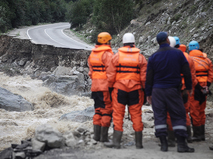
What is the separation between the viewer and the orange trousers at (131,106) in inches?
173

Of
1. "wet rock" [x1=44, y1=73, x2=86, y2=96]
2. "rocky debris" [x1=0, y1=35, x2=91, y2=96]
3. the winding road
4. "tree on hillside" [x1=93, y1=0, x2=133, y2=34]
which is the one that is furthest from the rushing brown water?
"tree on hillside" [x1=93, y1=0, x2=133, y2=34]

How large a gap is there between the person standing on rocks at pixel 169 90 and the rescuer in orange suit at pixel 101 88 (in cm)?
100

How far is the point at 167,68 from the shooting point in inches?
160

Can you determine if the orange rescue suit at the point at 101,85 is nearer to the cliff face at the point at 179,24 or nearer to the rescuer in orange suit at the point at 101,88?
the rescuer in orange suit at the point at 101,88

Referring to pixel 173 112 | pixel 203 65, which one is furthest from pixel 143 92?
pixel 203 65

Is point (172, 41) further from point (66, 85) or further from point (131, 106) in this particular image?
point (66, 85)

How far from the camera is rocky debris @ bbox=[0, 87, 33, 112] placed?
905cm

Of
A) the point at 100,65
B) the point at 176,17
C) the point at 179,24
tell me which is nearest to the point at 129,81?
the point at 100,65

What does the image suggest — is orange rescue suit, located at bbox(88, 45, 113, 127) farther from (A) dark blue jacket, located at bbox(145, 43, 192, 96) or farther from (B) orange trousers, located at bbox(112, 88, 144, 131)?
(A) dark blue jacket, located at bbox(145, 43, 192, 96)

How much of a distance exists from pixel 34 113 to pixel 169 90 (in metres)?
6.45

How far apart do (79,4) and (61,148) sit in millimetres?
37114

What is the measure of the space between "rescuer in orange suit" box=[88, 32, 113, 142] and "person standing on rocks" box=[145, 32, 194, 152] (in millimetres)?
1004

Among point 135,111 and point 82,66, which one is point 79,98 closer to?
point 82,66

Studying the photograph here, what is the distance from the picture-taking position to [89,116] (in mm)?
7211
